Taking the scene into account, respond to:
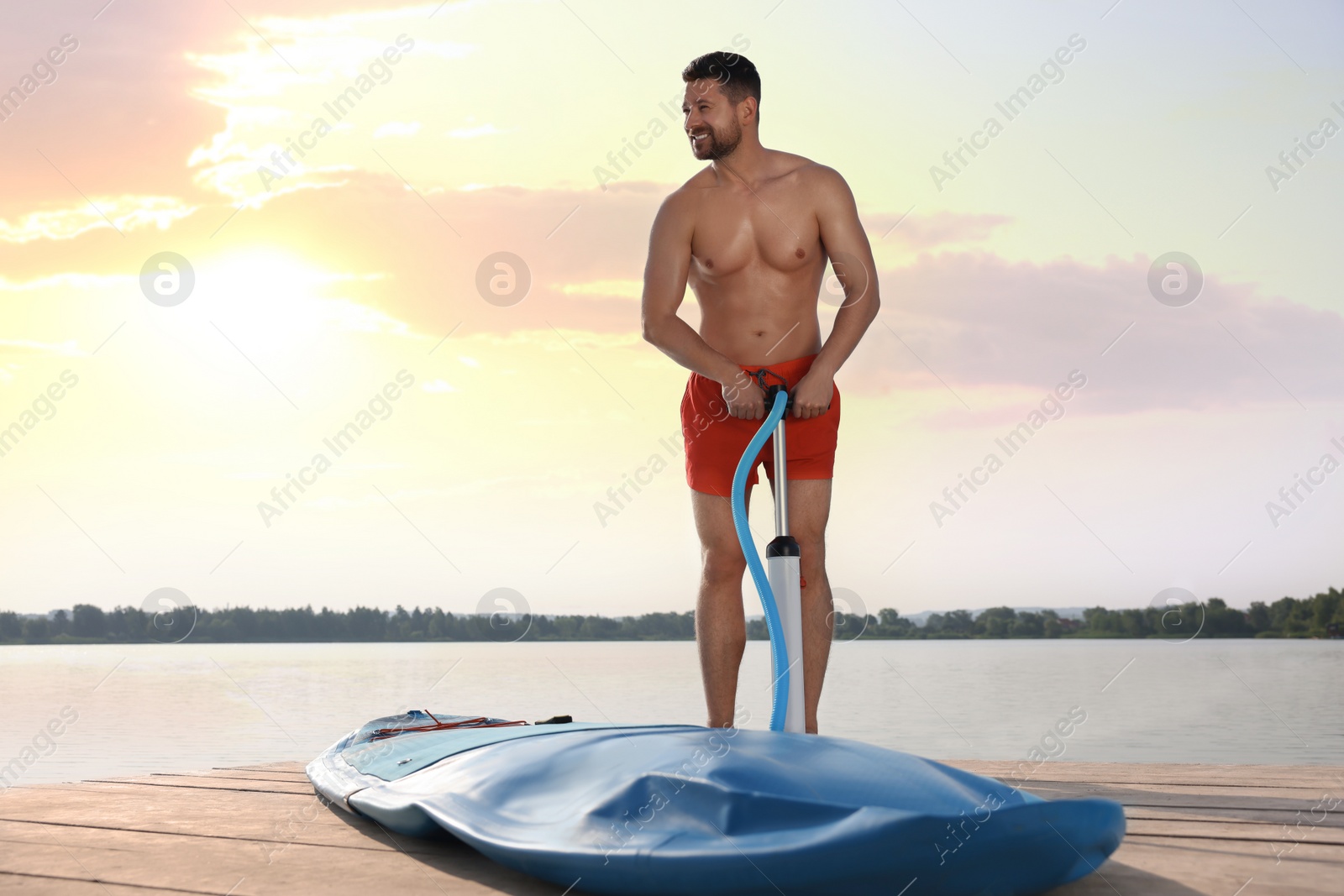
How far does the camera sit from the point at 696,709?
26.0ft

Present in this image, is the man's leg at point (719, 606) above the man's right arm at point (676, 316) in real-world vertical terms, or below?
below

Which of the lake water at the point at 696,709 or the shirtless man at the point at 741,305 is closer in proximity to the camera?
the shirtless man at the point at 741,305

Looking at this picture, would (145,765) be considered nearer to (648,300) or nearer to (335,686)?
(648,300)

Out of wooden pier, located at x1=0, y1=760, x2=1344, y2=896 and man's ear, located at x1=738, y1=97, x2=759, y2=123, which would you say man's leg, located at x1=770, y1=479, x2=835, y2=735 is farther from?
man's ear, located at x1=738, y1=97, x2=759, y2=123

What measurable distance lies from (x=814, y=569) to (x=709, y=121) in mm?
1266

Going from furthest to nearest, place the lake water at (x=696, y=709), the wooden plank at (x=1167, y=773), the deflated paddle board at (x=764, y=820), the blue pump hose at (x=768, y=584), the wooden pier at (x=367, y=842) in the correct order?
1. the lake water at (x=696, y=709)
2. the wooden plank at (x=1167, y=773)
3. the blue pump hose at (x=768, y=584)
4. the wooden pier at (x=367, y=842)
5. the deflated paddle board at (x=764, y=820)

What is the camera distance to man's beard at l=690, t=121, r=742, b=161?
114 inches

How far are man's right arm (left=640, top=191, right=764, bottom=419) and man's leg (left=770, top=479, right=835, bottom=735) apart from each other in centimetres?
26

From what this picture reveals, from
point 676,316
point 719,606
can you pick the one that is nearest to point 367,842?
point 719,606

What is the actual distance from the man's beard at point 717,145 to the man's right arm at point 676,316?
0.13 m

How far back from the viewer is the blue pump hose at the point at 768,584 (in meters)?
2.32

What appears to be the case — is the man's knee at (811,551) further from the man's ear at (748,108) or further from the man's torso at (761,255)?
the man's ear at (748,108)

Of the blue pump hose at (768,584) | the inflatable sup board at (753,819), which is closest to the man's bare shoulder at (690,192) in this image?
the blue pump hose at (768,584)

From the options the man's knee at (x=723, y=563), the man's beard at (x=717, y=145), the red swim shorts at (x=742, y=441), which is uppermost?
the man's beard at (x=717, y=145)
